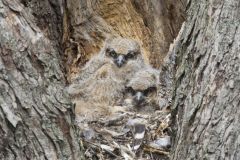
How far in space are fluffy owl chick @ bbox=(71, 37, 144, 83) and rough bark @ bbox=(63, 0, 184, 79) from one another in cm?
17

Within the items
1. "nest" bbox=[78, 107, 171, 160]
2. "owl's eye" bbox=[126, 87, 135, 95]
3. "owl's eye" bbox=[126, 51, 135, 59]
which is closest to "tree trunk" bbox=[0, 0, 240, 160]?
"nest" bbox=[78, 107, 171, 160]

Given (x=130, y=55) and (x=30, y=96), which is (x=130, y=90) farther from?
(x=30, y=96)

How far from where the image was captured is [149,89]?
6406mm

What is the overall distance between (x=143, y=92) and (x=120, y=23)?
1.24m

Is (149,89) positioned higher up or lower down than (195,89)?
lower down

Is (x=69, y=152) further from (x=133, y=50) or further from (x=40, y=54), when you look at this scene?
(x=133, y=50)

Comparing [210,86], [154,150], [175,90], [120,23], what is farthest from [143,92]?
[210,86]

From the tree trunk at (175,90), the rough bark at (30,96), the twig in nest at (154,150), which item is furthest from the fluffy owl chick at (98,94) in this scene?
the rough bark at (30,96)

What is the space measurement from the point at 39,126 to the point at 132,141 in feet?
6.09

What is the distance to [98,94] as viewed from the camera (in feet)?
21.4

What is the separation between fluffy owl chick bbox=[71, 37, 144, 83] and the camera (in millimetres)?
7055

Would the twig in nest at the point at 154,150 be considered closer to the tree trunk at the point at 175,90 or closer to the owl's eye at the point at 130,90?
the tree trunk at the point at 175,90

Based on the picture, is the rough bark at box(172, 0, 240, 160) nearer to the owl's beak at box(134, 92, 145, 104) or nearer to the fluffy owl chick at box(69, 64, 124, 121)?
the fluffy owl chick at box(69, 64, 124, 121)

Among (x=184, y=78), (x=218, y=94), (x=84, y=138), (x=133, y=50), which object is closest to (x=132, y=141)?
(x=84, y=138)
